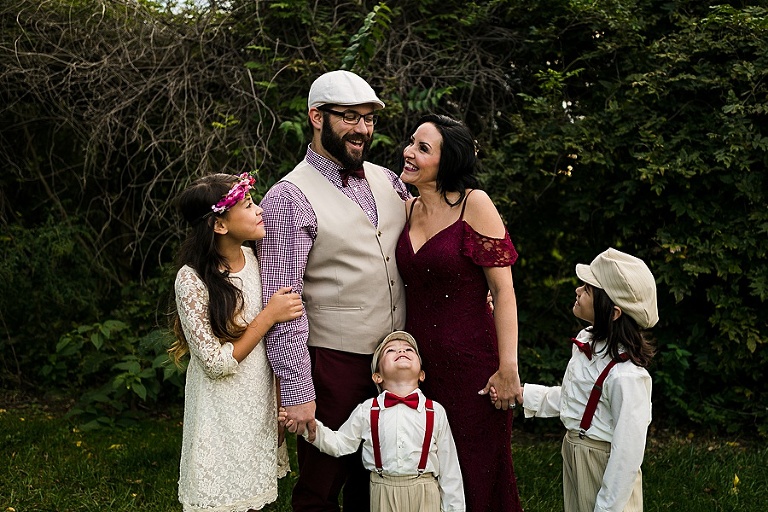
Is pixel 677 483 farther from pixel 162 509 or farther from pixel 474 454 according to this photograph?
pixel 162 509

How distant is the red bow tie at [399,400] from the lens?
2.82m

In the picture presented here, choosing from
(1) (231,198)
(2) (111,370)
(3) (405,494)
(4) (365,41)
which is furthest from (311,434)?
(2) (111,370)

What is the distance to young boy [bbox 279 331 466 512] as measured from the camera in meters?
2.80

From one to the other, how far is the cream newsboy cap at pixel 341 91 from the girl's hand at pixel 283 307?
724 mm

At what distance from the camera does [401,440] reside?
280 centimetres

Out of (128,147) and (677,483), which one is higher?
(128,147)

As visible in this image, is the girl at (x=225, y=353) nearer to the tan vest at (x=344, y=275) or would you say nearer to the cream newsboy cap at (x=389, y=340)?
the tan vest at (x=344, y=275)

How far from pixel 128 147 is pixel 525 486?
10.8 feet

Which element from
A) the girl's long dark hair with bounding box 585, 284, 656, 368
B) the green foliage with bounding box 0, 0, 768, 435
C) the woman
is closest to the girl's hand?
the woman

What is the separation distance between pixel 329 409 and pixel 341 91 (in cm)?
115

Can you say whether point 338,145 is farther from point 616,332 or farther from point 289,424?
point 616,332

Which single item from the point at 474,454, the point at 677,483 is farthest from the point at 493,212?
the point at 677,483

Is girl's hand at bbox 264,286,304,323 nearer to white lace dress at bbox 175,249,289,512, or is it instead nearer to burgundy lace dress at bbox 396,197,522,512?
white lace dress at bbox 175,249,289,512

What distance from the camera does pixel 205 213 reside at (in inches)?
110
